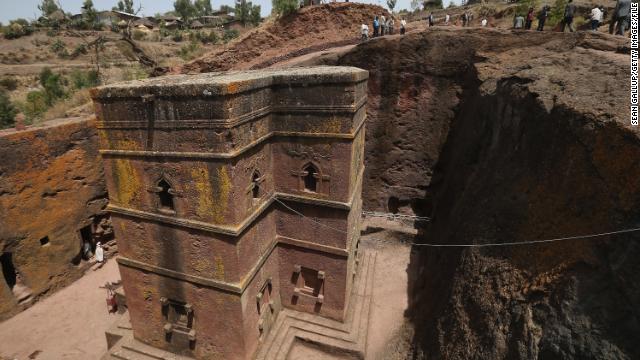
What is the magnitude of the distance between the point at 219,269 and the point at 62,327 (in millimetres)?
7776

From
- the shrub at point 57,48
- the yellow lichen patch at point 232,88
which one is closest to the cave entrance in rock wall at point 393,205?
the yellow lichen patch at point 232,88

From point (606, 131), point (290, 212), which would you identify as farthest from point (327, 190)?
point (606, 131)

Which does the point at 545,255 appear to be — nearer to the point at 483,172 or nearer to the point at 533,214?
the point at 533,214

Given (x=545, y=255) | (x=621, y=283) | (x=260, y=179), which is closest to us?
(x=621, y=283)

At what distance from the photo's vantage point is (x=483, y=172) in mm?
9641

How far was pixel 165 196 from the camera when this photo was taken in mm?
7375

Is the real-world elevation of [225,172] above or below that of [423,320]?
above

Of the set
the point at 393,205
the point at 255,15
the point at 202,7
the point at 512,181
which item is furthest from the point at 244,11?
the point at 512,181

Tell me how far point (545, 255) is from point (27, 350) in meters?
14.0

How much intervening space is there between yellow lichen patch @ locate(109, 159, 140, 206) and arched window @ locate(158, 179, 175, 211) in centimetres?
56

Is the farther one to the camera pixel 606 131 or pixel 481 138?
pixel 481 138

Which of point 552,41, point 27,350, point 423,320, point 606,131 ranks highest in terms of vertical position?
point 552,41

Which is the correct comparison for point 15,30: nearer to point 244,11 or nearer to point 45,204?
point 244,11

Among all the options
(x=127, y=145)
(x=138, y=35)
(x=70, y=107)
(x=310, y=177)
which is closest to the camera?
(x=127, y=145)
